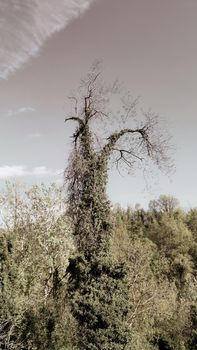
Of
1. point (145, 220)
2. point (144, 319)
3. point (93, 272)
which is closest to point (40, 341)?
point (93, 272)

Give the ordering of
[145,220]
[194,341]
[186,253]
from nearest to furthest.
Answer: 1. [194,341]
2. [186,253]
3. [145,220]

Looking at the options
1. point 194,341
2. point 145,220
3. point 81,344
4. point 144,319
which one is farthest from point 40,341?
point 145,220

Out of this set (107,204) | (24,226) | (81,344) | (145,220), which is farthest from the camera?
(145,220)

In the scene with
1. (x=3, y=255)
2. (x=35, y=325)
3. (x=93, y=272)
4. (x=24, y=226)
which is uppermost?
(x=24, y=226)

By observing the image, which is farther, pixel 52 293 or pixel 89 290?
pixel 52 293

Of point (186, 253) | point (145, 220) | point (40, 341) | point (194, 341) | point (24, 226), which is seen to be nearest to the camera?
point (40, 341)

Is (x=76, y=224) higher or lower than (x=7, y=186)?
lower

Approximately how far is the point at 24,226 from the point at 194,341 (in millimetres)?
15065

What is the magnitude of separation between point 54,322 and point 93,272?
17.6 ft

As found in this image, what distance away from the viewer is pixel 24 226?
1293 inches

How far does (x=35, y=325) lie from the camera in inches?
869

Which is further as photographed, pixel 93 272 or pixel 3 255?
pixel 3 255

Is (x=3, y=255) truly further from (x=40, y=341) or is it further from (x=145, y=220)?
(x=145, y=220)

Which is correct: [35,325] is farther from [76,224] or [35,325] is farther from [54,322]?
[76,224]
